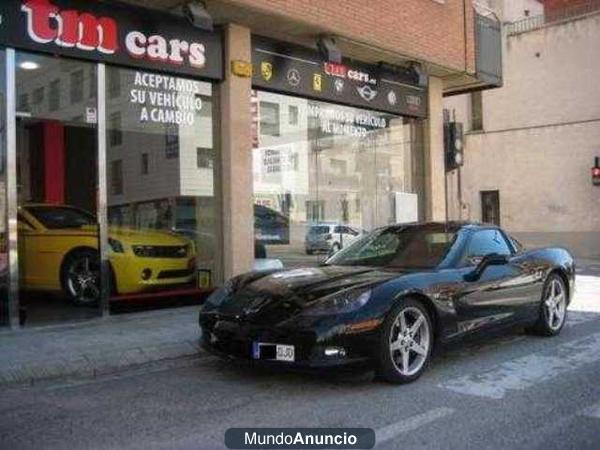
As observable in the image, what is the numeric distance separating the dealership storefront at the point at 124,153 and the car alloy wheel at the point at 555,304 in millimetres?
4340

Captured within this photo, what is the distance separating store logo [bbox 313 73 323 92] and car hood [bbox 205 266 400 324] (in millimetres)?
5913

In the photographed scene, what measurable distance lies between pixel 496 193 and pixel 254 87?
62.9 feet

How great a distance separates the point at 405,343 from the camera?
19.7ft

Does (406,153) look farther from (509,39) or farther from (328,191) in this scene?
(509,39)

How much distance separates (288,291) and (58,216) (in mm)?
5064

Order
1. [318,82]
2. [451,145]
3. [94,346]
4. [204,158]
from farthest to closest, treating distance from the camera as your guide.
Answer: [451,145] → [318,82] → [204,158] → [94,346]

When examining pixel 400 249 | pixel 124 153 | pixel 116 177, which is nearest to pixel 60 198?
pixel 116 177

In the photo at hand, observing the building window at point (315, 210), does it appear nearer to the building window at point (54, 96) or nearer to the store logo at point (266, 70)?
the store logo at point (266, 70)

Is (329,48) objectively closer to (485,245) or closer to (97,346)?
(485,245)

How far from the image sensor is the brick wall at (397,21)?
10531 millimetres

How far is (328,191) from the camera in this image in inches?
523

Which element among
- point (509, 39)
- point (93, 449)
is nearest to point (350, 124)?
point (93, 449)

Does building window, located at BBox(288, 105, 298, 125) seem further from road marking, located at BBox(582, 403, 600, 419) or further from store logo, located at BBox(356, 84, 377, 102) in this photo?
road marking, located at BBox(582, 403, 600, 419)

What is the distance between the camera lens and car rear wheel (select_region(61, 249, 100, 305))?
966 cm
